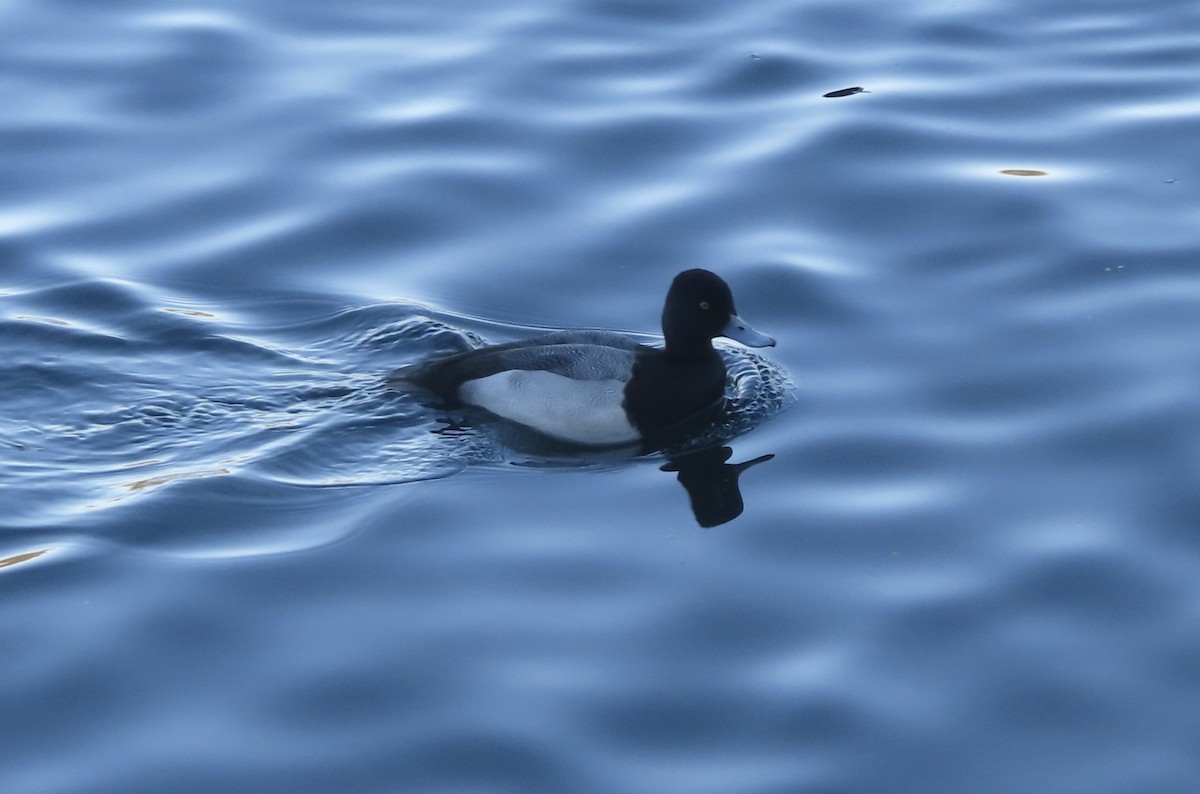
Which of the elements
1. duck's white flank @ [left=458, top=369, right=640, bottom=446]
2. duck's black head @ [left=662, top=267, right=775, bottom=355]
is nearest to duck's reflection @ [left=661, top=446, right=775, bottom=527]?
duck's white flank @ [left=458, top=369, right=640, bottom=446]

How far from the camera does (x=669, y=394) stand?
9609 mm

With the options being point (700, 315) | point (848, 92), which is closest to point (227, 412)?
point (700, 315)

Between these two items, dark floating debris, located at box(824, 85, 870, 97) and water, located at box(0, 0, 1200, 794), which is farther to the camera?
dark floating debris, located at box(824, 85, 870, 97)

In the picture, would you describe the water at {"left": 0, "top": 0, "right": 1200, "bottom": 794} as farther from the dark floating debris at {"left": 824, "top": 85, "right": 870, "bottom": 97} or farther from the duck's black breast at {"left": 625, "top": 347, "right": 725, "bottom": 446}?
the duck's black breast at {"left": 625, "top": 347, "right": 725, "bottom": 446}

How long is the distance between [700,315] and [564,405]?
92cm

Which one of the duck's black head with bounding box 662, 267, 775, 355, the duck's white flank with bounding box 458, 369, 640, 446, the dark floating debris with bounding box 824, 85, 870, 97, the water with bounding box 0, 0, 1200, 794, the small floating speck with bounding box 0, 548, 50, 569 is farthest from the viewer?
the dark floating debris with bounding box 824, 85, 870, 97

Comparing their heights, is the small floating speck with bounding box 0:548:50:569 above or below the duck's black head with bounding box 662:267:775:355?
below

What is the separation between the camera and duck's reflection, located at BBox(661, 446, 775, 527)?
8492mm

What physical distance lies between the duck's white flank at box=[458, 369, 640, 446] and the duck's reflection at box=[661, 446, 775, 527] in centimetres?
44

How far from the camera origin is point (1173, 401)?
9.13 metres

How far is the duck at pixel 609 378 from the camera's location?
9500 millimetres

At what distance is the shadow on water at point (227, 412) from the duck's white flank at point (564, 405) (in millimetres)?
165

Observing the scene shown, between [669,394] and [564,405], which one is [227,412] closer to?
[564,405]

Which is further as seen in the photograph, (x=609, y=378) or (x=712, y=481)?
(x=609, y=378)
